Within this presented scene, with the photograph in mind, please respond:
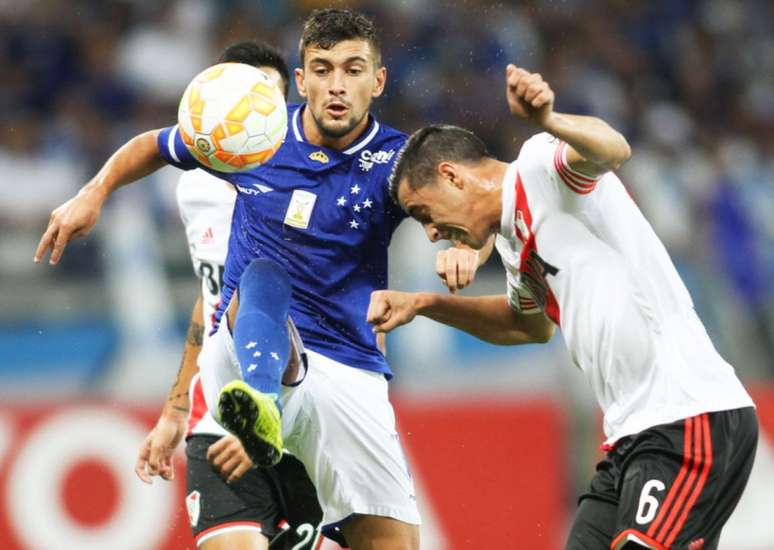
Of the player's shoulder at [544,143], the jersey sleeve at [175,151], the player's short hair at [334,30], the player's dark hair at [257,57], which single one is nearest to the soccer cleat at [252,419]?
the jersey sleeve at [175,151]

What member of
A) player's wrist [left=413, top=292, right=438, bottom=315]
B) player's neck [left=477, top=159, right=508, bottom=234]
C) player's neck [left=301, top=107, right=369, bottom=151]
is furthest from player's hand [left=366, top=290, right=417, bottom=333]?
player's neck [left=301, top=107, right=369, bottom=151]

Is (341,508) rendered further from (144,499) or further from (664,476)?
(144,499)

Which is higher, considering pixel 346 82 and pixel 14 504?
pixel 346 82

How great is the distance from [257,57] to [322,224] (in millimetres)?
1102

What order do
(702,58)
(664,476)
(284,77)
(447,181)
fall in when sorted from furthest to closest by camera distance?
(702,58)
(284,77)
(447,181)
(664,476)

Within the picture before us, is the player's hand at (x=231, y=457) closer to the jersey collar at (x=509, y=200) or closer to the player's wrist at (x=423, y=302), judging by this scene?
the player's wrist at (x=423, y=302)

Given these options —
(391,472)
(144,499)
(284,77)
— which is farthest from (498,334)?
(144,499)

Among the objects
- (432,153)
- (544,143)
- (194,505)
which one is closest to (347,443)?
(194,505)

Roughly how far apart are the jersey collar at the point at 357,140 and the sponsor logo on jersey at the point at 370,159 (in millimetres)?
36

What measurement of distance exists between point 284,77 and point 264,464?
2.03 meters

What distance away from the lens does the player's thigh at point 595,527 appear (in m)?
4.74

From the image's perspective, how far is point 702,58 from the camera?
43.7 feet

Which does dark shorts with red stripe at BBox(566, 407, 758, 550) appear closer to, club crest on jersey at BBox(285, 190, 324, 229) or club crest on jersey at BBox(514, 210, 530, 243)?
club crest on jersey at BBox(514, 210, 530, 243)

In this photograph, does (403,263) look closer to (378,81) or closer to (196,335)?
(196,335)
